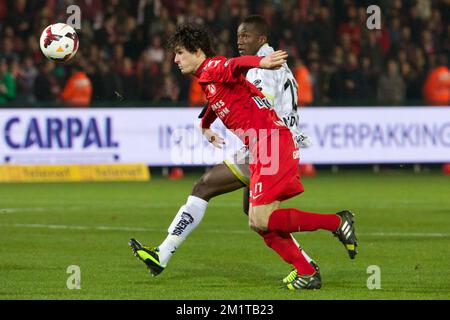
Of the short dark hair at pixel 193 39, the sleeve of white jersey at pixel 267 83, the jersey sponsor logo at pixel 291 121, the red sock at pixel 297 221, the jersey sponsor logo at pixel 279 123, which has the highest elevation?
the short dark hair at pixel 193 39

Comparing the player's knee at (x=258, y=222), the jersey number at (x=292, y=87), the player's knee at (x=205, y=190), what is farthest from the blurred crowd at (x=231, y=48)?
the player's knee at (x=258, y=222)

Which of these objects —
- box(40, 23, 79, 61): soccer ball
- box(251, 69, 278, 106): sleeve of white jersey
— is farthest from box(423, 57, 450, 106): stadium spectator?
box(251, 69, 278, 106): sleeve of white jersey

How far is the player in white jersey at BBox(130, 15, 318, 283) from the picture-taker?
363 inches

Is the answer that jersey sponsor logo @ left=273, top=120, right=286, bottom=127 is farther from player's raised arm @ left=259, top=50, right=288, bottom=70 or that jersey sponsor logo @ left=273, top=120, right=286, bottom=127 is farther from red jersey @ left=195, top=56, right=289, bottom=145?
player's raised arm @ left=259, top=50, right=288, bottom=70

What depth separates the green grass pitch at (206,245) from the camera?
889 centimetres

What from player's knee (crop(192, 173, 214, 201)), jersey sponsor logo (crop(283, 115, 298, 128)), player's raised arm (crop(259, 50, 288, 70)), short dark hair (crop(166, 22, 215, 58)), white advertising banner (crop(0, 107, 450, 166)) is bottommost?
white advertising banner (crop(0, 107, 450, 166))

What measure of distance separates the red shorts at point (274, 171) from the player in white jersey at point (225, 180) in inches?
25.8

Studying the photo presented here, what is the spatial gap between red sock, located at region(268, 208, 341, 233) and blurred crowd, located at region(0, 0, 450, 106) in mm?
13100

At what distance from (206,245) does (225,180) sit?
8.67ft

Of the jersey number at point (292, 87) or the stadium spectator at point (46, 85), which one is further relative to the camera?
the stadium spectator at point (46, 85)

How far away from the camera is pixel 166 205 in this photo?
16.5 metres

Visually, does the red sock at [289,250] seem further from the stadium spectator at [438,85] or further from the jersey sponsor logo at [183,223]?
the stadium spectator at [438,85]
